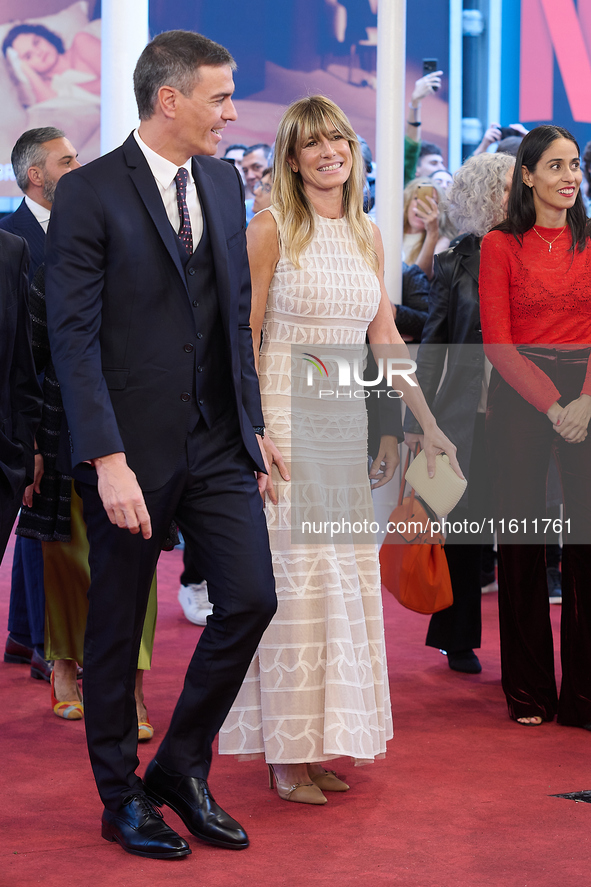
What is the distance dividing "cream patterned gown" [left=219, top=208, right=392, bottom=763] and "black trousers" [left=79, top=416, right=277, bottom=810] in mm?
398

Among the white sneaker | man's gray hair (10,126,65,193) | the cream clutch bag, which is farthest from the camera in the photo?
the white sneaker

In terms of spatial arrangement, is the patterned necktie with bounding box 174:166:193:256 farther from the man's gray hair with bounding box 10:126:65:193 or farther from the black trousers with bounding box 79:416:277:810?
the man's gray hair with bounding box 10:126:65:193

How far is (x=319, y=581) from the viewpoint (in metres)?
2.99

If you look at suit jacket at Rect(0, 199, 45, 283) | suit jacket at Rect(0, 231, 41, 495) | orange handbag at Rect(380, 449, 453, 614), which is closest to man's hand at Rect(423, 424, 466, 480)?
orange handbag at Rect(380, 449, 453, 614)

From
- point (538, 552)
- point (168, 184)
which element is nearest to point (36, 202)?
point (168, 184)

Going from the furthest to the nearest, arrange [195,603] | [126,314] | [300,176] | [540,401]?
[195,603] < [540,401] < [300,176] < [126,314]

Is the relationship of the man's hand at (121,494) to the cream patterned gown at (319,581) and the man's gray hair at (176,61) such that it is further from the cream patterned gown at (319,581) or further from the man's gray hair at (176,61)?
the man's gray hair at (176,61)

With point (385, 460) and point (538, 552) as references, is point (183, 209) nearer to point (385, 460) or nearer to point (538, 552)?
point (385, 460)

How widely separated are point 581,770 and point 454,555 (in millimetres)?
1264

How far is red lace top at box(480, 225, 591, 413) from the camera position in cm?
354

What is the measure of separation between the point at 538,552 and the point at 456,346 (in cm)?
96

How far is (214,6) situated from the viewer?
964 cm

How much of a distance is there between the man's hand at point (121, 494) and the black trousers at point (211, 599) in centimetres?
15

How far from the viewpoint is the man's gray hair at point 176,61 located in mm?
2445
